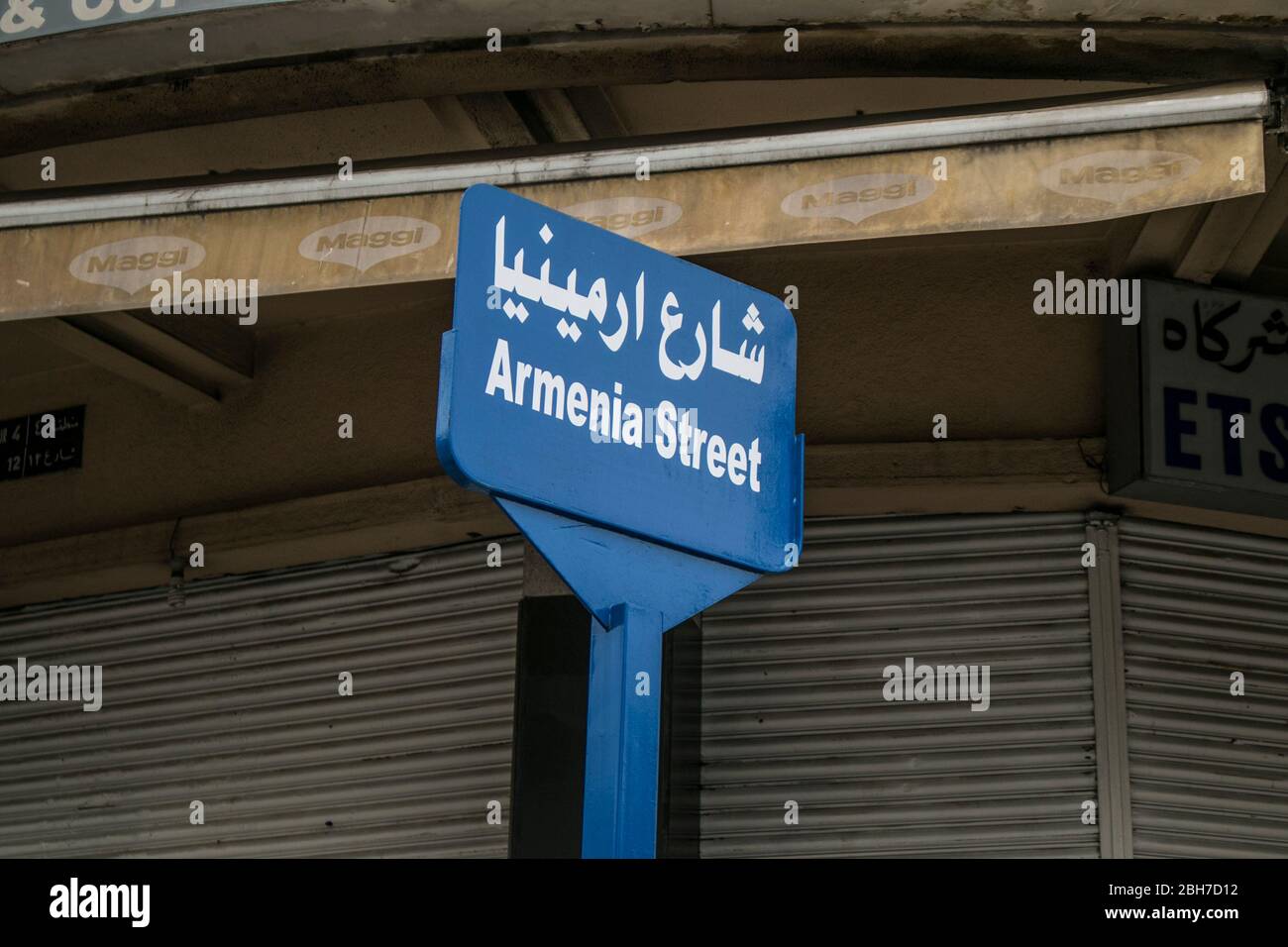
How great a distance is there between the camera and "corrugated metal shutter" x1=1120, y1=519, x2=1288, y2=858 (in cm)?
603

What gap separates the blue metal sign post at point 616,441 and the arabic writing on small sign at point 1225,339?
3908mm

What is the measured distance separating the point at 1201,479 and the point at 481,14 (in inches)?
118

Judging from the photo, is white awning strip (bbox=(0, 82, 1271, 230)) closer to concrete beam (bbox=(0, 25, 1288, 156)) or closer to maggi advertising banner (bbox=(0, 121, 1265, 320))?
maggi advertising banner (bbox=(0, 121, 1265, 320))

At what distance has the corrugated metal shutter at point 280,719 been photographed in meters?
6.76

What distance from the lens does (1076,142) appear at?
176 inches

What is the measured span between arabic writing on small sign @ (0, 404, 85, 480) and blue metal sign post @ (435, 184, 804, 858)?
5.96m

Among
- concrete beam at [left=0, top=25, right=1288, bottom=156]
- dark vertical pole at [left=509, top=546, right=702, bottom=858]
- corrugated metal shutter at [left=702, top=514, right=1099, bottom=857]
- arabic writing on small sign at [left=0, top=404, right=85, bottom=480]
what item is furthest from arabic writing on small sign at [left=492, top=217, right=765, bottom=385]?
arabic writing on small sign at [left=0, top=404, right=85, bottom=480]

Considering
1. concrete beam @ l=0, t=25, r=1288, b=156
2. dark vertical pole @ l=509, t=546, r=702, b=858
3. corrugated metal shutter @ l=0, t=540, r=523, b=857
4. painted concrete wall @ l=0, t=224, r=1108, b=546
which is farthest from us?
corrugated metal shutter @ l=0, t=540, r=523, b=857

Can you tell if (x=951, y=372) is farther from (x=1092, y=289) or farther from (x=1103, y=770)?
(x=1103, y=770)

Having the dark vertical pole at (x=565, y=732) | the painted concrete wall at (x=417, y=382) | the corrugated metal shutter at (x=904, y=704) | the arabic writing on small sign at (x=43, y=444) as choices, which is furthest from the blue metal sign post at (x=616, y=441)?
the arabic writing on small sign at (x=43, y=444)

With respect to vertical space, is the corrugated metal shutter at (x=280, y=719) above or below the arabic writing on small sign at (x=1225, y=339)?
below

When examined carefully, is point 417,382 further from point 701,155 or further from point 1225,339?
point 1225,339

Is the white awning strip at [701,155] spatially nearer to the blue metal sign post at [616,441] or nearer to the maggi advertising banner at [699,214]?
the maggi advertising banner at [699,214]

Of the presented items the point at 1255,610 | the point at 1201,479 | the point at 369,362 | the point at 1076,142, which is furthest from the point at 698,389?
the point at 369,362
